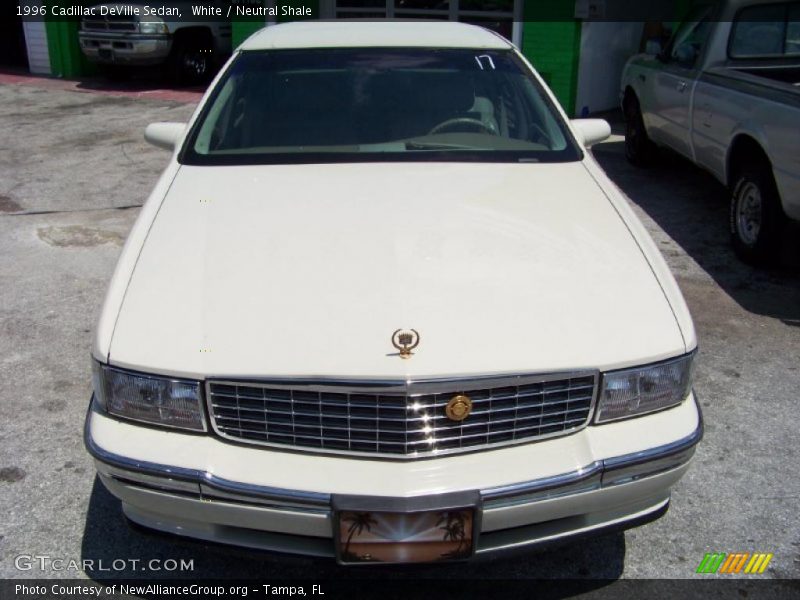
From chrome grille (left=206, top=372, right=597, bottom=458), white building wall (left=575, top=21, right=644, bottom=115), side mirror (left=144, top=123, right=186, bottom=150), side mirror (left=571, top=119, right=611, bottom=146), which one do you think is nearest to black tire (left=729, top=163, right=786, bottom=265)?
side mirror (left=571, top=119, right=611, bottom=146)

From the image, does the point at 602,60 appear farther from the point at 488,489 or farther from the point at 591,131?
the point at 488,489

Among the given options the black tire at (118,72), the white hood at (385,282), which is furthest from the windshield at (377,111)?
the black tire at (118,72)

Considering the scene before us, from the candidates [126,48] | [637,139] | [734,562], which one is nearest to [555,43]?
[637,139]

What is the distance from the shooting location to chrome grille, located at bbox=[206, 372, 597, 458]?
2219 millimetres

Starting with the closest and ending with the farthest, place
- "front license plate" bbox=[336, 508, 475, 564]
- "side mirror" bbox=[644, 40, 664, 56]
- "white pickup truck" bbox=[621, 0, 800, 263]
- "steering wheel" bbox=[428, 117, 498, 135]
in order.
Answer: "front license plate" bbox=[336, 508, 475, 564] → "steering wheel" bbox=[428, 117, 498, 135] → "white pickup truck" bbox=[621, 0, 800, 263] → "side mirror" bbox=[644, 40, 664, 56]

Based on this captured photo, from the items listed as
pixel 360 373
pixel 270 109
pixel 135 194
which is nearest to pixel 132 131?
pixel 135 194

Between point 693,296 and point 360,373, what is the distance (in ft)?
11.1

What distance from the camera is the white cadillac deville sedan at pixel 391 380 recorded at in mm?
2201

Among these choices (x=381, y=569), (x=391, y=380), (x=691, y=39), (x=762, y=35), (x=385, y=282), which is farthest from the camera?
(x=691, y=39)

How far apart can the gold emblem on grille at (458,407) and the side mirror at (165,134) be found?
7.30ft

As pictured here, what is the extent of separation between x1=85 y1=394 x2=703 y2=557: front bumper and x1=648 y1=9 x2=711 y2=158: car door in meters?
4.62

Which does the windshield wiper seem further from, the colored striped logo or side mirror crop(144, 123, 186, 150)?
the colored striped logo

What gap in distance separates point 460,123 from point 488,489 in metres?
1.94

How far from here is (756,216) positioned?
17.6ft
